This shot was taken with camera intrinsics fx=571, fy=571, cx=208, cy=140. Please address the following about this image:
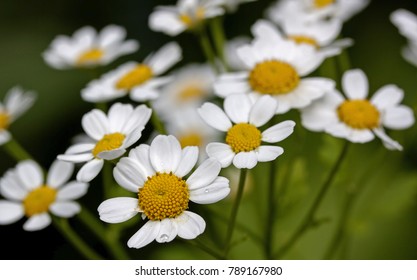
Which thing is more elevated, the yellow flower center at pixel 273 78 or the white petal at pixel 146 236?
the white petal at pixel 146 236

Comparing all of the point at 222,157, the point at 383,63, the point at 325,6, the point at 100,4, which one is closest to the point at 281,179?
the point at 222,157

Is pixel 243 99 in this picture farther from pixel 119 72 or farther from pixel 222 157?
pixel 119 72

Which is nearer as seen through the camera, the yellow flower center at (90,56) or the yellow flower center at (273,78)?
the yellow flower center at (273,78)

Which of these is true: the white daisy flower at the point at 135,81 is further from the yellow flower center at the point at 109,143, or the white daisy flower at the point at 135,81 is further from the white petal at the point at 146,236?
the white petal at the point at 146,236

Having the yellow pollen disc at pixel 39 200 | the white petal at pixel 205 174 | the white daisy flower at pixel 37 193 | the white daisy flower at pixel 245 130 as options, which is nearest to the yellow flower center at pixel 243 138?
the white daisy flower at pixel 245 130

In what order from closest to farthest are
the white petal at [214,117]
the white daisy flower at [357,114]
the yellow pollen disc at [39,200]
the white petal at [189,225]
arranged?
the white petal at [189,225], the white petal at [214,117], the white daisy flower at [357,114], the yellow pollen disc at [39,200]

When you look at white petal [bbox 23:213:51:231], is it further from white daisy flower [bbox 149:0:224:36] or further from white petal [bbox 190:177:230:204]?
white daisy flower [bbox 149:0:224:36]

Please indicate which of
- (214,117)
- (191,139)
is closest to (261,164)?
(191,139)
